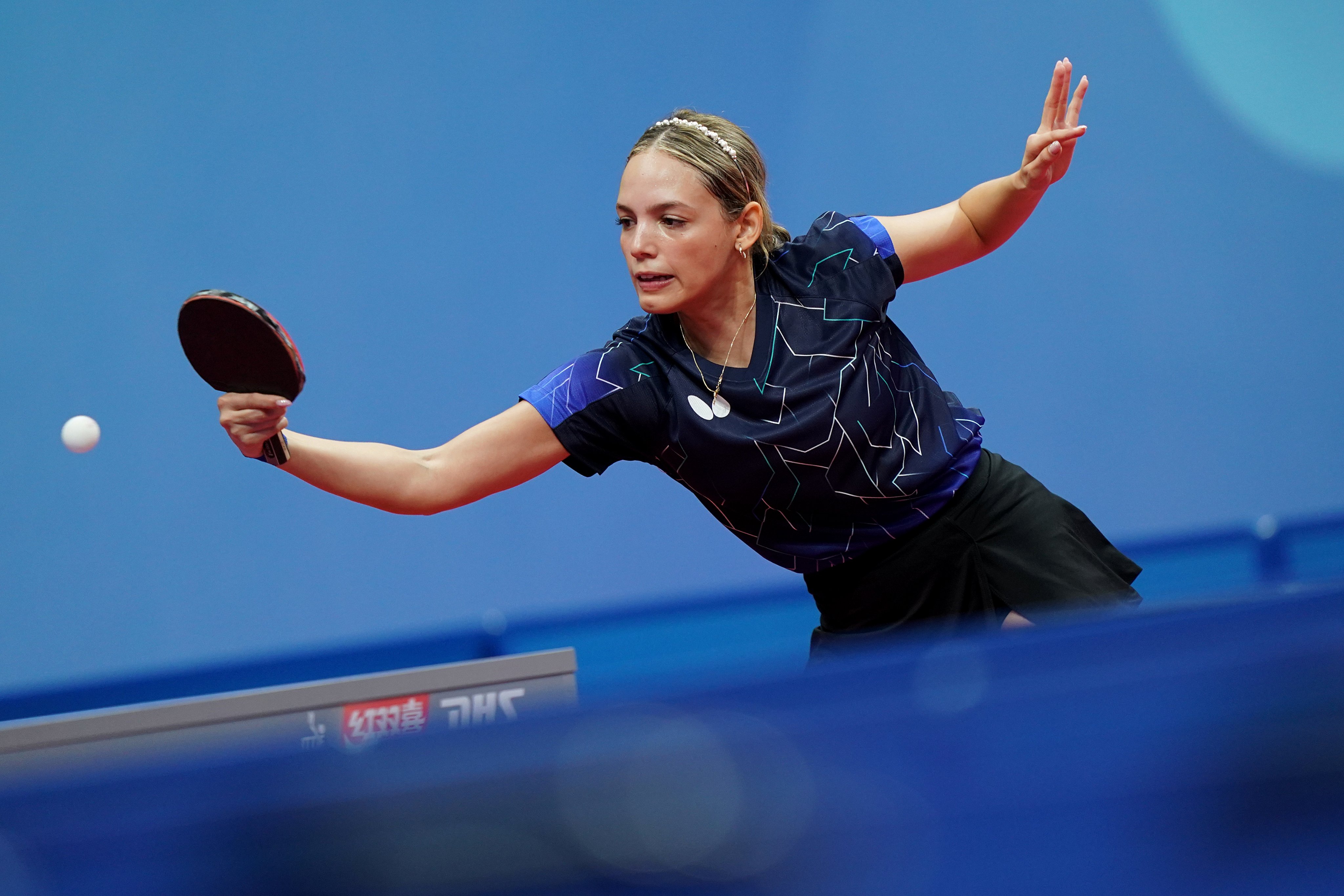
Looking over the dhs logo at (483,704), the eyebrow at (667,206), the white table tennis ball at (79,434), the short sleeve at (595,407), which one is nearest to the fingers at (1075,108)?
the eyebrow at (667,206)

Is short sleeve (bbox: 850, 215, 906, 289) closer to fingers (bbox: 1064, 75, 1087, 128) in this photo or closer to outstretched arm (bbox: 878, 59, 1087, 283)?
outstretched arm (bbox: 878, 59, 1087, 283)

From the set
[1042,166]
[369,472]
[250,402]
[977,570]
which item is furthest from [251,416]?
[1042,166]

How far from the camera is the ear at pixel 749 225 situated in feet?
4.84

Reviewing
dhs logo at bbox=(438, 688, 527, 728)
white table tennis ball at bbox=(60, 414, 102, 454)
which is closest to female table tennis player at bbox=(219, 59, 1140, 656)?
white table tennis ball at bbox=(60, 414, 102, 454)

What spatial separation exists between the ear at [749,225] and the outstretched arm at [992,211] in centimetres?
19

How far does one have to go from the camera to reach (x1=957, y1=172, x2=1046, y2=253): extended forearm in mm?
1524

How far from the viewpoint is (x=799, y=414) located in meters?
1.42

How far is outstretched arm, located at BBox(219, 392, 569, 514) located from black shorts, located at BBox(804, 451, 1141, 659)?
0.47 m

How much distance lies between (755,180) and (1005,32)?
2.01 meters

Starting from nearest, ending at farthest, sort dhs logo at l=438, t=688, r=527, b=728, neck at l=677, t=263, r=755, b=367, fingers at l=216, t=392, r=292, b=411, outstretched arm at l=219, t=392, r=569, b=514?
1. fingers at l=216, t=392, r=292, b=411
2. outstretched arm at l=219, t=392, r=569, b=514
3. neck at l=677, t=263, r=755, b=367
4. dhs logo at l=438, t=688, r=527, b=728

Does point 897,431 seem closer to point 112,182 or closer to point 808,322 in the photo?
point 808,322

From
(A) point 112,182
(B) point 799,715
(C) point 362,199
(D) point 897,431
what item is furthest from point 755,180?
(A) point 112,182

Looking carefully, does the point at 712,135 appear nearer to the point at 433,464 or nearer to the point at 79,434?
the point at 433,464

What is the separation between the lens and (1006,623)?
5.02ft
